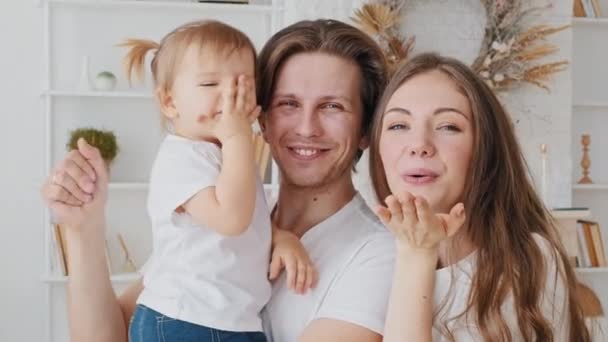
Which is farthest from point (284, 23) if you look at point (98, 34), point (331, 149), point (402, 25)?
point (331, 149)

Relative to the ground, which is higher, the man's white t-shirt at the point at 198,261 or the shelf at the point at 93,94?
the shelf at the point at 93,94

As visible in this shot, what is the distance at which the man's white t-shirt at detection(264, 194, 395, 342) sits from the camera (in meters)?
1.50

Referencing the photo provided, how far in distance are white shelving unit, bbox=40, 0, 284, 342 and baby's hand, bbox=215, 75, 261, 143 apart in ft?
9.05

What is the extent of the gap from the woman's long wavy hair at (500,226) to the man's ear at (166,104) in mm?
395

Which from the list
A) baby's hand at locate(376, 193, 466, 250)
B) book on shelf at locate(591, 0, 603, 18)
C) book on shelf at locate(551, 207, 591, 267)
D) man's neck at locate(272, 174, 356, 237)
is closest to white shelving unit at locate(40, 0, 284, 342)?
book on shelf at locate(551, 207, 591, 267)

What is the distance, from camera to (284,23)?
170 inches

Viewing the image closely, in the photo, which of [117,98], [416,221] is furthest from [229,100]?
[117,98]

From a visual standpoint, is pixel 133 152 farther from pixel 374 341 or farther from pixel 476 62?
pixel 374 341

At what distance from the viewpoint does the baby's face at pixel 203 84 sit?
160 cm

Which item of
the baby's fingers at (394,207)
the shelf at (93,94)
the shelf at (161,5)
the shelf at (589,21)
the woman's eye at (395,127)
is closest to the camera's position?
the baby's fingers at (394,207)

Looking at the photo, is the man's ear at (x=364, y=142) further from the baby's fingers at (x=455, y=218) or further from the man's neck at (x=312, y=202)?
the baby's fingers at (x=455, y=218)

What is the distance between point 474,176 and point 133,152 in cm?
317

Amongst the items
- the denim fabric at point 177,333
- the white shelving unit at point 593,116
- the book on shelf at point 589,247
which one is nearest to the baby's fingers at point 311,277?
the denim fabric at point 177,333

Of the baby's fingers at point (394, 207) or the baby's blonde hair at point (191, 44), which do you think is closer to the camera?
the baby's fingers at point (394, 207)
